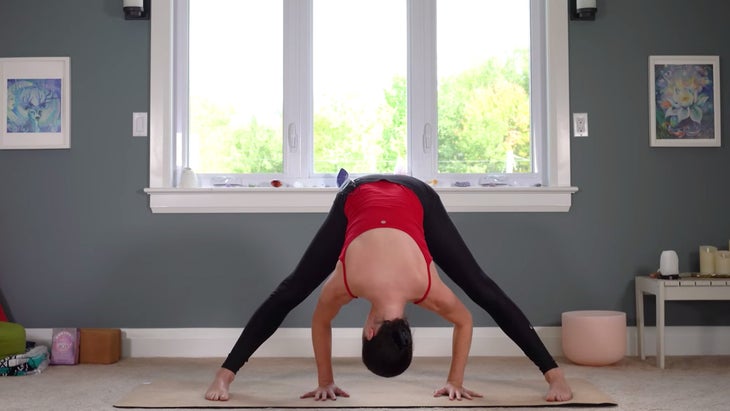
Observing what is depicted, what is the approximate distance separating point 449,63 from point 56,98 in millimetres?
2076

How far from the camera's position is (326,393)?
3.14m

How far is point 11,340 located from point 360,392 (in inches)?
67.4

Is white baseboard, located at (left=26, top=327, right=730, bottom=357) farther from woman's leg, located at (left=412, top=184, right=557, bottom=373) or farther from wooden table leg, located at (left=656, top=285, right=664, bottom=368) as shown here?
woman's leg, located at (left=412, top=184, right=557, bottom=373)

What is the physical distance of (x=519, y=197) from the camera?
433cm

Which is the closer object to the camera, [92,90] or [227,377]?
[227,377]

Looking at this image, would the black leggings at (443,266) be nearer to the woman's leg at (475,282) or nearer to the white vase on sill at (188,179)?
the woman's leg at (475,282)

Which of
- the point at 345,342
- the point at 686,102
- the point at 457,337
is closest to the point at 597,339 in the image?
the point at 457,337

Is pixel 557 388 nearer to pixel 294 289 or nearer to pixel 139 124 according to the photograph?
pixel 294 289

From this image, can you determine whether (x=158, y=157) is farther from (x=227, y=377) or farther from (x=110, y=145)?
(x=227, y=377)

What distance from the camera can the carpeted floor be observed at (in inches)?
123

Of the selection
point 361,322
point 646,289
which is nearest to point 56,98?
point 361,322

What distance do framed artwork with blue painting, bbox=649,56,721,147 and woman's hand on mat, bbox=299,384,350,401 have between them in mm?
2240

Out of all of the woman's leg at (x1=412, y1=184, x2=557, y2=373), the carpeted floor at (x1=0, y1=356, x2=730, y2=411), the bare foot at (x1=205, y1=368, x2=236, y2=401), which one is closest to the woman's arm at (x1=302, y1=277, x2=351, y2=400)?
the carpeted floor at (x1=0, y1=356, x2=730, y2=411)

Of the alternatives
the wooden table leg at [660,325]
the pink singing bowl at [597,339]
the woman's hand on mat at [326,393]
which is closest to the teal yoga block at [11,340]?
the woman's hand on mat at [326,393]
